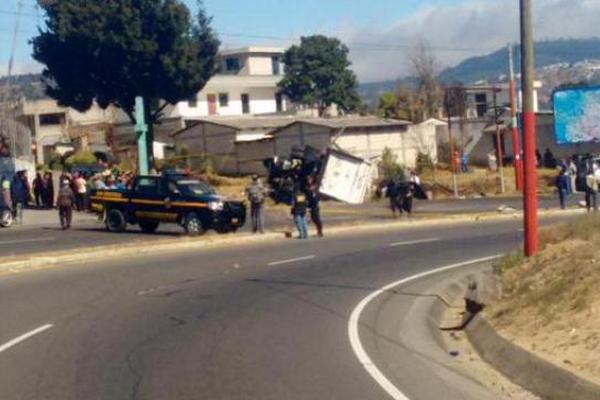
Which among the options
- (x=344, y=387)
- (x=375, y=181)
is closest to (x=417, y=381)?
(x=344, y=387)

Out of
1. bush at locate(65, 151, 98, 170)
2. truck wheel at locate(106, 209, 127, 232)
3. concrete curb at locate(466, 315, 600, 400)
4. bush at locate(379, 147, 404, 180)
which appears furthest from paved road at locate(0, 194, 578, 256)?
bush at locate(65, 151, 98, 170)

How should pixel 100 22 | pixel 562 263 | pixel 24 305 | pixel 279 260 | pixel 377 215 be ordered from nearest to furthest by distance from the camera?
pixel 562 263 < pixel 24 305 < pixel 279 260 < pixel 377 215 < pixel 100 22

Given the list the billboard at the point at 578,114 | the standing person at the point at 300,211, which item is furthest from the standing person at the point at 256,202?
the billboard at the point at 578,114

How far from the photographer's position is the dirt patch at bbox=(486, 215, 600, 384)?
41.7 ft

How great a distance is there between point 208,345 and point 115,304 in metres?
5.16

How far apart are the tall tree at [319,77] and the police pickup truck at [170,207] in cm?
6610

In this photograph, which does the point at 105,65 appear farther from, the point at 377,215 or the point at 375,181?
the point at 377,215

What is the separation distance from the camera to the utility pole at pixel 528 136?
68.2ft

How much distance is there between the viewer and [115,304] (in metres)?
20.4

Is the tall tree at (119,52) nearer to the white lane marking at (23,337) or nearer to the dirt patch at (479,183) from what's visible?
the dirt patch at (479,183)

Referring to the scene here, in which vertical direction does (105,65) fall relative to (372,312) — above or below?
above

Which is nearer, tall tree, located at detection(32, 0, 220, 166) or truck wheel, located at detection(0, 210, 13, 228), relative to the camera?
truck wheel, located at detection(0, 210, 13, 228)

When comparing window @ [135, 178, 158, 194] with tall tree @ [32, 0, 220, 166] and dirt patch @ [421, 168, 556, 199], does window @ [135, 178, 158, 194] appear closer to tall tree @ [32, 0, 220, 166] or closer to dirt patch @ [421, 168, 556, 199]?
dirt patch @ [421, 168, 556, 199]

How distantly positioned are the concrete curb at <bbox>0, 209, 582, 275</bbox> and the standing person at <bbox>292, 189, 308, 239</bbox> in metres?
0.65
